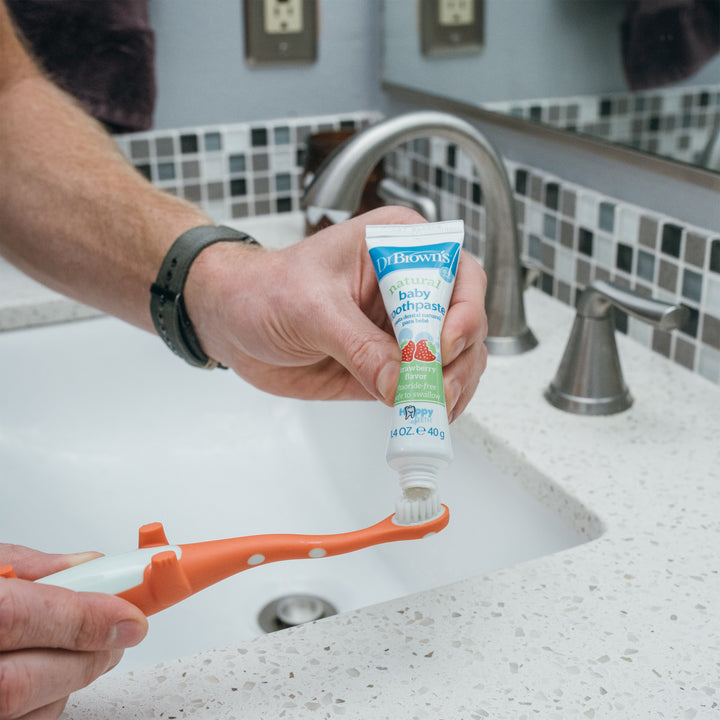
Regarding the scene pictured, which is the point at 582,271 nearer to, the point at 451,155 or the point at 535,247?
the point at 535,247

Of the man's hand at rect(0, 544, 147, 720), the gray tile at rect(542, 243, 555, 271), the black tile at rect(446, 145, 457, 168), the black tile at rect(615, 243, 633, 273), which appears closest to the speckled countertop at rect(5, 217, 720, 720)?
the man's hand at rect(0, 544, 147, 720)

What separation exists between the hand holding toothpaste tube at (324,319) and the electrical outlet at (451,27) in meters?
0.52

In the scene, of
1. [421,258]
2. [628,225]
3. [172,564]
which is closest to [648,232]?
[628,225]

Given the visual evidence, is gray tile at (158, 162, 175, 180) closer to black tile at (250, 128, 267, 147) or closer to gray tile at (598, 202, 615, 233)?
black tile at (250, 128, 267, 147)

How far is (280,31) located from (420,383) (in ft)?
2.64

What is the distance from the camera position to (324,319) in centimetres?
50

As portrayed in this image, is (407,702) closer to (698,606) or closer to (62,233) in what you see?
(698,606)

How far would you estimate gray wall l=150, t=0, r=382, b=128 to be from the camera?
3.44 ft

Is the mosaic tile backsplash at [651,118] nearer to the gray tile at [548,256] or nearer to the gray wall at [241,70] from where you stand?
the gray tile at [548,256]

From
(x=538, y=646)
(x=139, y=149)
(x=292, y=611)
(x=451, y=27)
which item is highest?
(x=451, y=27)

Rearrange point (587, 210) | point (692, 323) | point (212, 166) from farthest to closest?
1. point (212, 166)
2. point (587, 210)
3. point (692, 323)

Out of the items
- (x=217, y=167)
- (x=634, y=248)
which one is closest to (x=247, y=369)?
(x=634, y=248)

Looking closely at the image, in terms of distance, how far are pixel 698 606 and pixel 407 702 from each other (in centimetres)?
17

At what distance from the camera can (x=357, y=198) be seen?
67 centimetres
